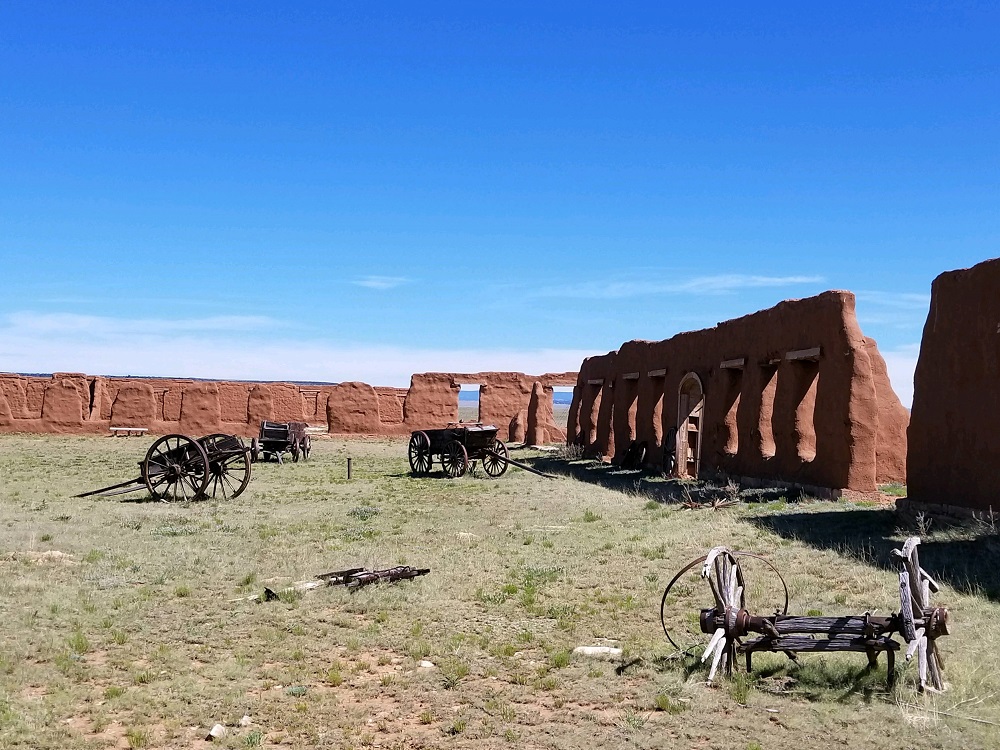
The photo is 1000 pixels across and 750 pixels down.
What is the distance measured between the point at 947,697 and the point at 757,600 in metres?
2.69

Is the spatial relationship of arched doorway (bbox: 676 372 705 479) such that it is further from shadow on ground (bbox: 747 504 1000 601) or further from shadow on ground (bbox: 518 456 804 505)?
shadow on ground (bbox: 747 504 1000 601)

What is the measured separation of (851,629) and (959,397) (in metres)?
7.19

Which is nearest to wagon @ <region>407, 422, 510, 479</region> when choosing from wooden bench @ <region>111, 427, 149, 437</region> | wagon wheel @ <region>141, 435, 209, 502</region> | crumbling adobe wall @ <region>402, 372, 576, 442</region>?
wagon wheel @ <region>141, 435, 209, 502</region>

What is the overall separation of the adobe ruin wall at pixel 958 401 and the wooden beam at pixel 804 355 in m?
2.33

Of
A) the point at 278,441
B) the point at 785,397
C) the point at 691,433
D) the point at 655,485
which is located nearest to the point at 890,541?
the point at 785,397

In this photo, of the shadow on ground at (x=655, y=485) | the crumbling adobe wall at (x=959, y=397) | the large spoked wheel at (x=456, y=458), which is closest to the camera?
the crumbling adobe wall at (x=959, y=397)

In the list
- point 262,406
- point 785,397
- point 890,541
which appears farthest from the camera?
point 262,406

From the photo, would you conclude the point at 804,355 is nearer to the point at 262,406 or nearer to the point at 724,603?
the point at 724,603

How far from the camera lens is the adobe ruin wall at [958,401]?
11.1 meters

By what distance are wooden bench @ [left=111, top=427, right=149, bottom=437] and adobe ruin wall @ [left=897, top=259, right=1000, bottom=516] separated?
30193mm

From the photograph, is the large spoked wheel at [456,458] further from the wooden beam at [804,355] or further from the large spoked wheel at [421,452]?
the wooden beam at [804,355]

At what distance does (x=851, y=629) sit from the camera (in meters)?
5.74

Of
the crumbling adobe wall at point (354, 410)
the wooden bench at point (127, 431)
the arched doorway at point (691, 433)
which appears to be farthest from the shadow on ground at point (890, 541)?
the wooden bench at point (127, 431)

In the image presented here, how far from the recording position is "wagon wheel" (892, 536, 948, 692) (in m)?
5.45
